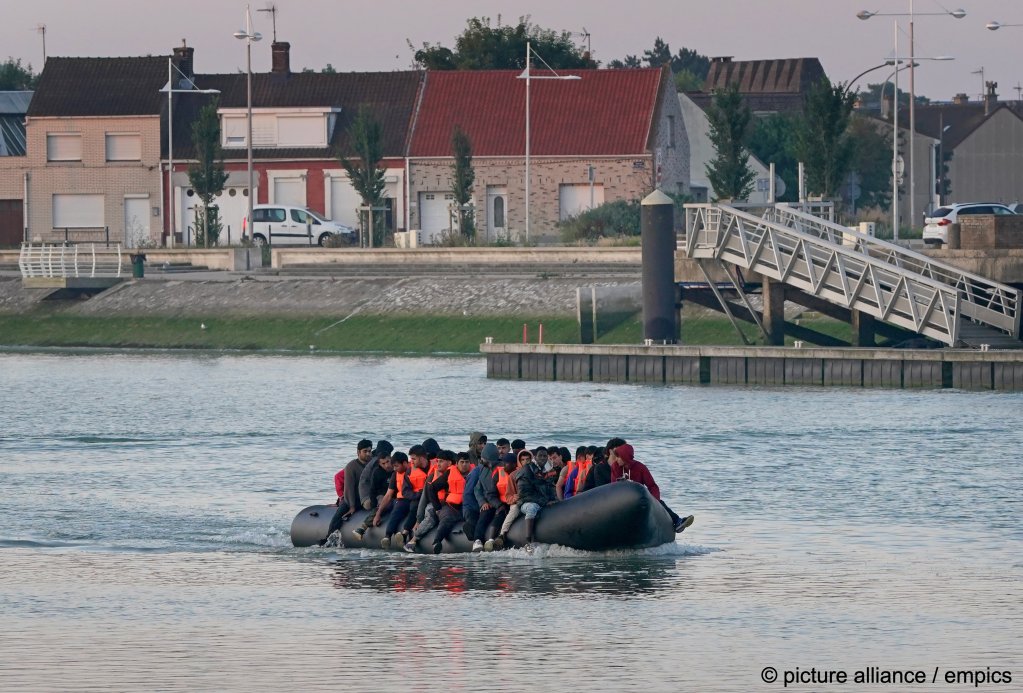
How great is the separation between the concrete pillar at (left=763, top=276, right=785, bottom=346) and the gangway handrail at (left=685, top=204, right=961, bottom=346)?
604 millimetres

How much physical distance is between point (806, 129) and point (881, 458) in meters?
35.3

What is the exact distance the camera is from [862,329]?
5653cm

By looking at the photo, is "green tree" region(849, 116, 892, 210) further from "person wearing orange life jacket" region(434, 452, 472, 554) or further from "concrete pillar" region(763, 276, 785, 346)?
"person wearing orange life jacket" region(434, 452, 472, 554)

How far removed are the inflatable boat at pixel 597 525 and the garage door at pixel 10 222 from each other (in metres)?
73.0

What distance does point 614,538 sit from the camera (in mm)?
28031

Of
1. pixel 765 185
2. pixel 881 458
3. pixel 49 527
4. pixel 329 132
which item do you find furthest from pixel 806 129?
pixel 49 527

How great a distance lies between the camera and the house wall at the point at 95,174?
9606cm

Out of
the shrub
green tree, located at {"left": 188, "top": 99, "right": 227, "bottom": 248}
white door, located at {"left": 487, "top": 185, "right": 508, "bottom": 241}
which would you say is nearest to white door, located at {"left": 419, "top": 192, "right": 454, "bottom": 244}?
white door, located at {"left": 487, "top": 185, "right": 508, "bottom": 241}

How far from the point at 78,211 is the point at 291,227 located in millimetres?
14618

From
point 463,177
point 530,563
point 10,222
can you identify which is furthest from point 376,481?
point 10,222

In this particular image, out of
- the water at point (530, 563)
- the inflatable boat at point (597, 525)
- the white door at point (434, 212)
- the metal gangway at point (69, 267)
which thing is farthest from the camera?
the white door at point (434, 212)

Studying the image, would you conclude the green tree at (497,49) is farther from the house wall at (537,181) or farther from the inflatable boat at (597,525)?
the inflatable boat at (597,525)

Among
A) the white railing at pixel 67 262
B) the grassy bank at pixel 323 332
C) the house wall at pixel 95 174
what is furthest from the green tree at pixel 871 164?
the grassy bank at pixel 323 332

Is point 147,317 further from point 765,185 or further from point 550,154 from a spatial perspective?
point 765,185
